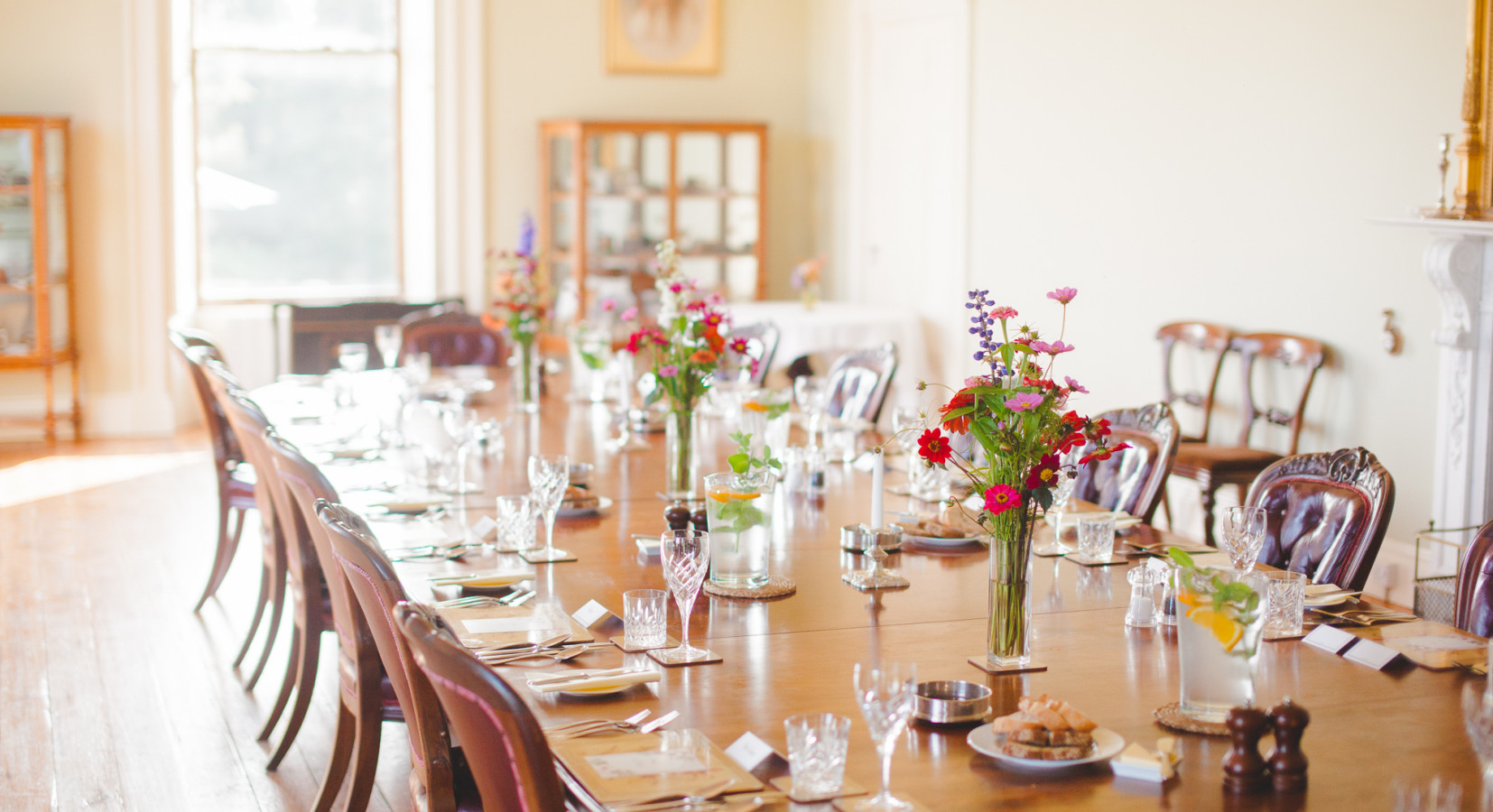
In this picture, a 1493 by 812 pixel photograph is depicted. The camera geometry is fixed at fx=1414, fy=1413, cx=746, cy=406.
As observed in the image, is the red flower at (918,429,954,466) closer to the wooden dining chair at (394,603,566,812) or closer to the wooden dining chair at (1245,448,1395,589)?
the wooden dining chair at (394,603,566,812)

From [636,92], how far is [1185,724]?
7.45 m

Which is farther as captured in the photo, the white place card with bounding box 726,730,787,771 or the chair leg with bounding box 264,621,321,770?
the chair leg with bounding box 264,621,321,770

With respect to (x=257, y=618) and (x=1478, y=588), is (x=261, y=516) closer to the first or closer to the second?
(x=257, y=618)

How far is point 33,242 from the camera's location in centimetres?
774

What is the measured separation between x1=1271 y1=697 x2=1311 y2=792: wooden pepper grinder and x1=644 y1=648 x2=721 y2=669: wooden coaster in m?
0.82

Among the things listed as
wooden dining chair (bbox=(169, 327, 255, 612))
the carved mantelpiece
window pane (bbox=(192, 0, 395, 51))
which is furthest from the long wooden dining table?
window pane (bbox=(192, 0, 395, 51))

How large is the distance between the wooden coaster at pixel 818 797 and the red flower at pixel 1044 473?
569mm

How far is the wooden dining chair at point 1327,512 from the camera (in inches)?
109

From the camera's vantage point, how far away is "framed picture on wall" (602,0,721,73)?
8688 mm

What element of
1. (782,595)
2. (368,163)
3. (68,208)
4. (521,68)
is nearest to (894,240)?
(521,68)

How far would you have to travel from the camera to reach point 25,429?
8062mm

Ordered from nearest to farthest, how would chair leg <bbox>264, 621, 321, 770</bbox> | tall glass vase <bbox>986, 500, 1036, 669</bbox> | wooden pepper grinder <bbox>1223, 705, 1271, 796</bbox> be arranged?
wooden pepper grinder <bbox>1223, 705, 1271, 796</bbox>
tall glass vase <bbox>986, 500, 1036, 669</bbox>
chair leg <bbox>264, 621, 321, 770</bbox>

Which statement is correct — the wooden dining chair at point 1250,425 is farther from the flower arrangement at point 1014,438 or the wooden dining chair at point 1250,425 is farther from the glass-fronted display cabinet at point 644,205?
the glass-fronted display cabinet at point 644,205

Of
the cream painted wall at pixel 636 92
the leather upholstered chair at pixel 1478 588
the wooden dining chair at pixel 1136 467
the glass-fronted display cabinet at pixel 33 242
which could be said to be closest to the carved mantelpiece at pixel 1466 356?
the wooden dining chair at pixel 1136 467
